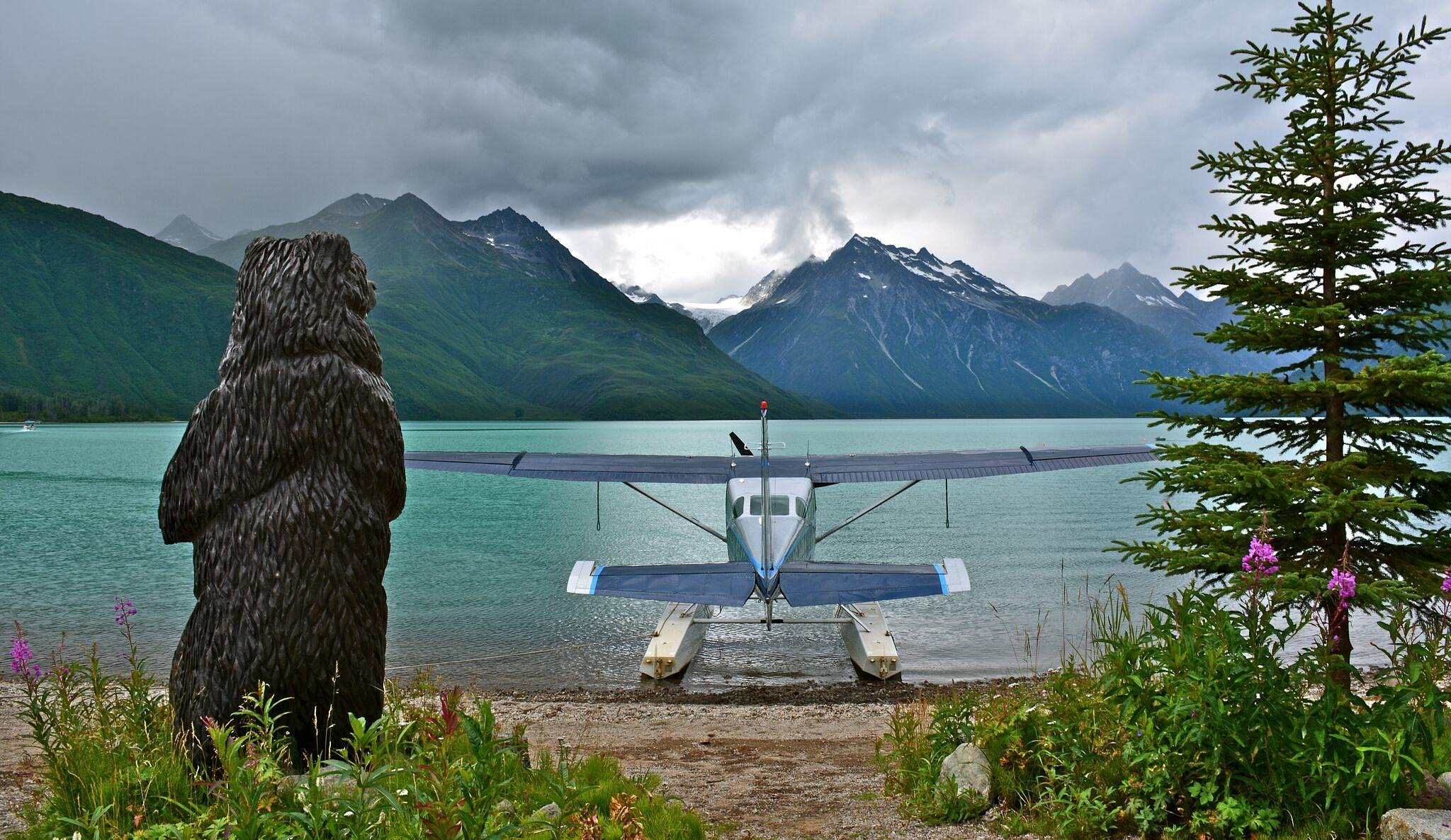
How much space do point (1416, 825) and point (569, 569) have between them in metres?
22.9

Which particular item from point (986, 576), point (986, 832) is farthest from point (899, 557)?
point (986, 832)

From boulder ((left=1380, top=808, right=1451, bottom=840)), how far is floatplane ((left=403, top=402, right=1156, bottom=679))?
5807 millimetres

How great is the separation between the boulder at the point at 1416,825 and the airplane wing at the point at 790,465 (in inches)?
463

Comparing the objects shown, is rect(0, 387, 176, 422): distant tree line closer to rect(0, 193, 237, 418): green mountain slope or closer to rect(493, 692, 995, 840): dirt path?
rect(0, 193, 237, 418): green mountain slope

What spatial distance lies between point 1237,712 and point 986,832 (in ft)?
4.55

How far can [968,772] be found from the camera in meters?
4.83

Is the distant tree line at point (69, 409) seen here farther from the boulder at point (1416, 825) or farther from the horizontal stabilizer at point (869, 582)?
the boulder at point (1416, 825)

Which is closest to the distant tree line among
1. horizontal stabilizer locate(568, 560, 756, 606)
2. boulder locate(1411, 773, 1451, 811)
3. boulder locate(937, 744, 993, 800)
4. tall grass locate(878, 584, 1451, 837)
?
horizontal stabilizer locate(568, 560, 756, 606)

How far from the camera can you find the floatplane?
36.2ft

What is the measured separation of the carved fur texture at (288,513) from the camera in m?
4.73

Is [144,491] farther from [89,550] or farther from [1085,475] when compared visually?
[1085,475]

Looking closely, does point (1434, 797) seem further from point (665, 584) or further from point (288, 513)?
point (665, 584)

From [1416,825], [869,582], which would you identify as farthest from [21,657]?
[869,582]

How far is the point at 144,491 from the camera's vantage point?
4562 centimetres
